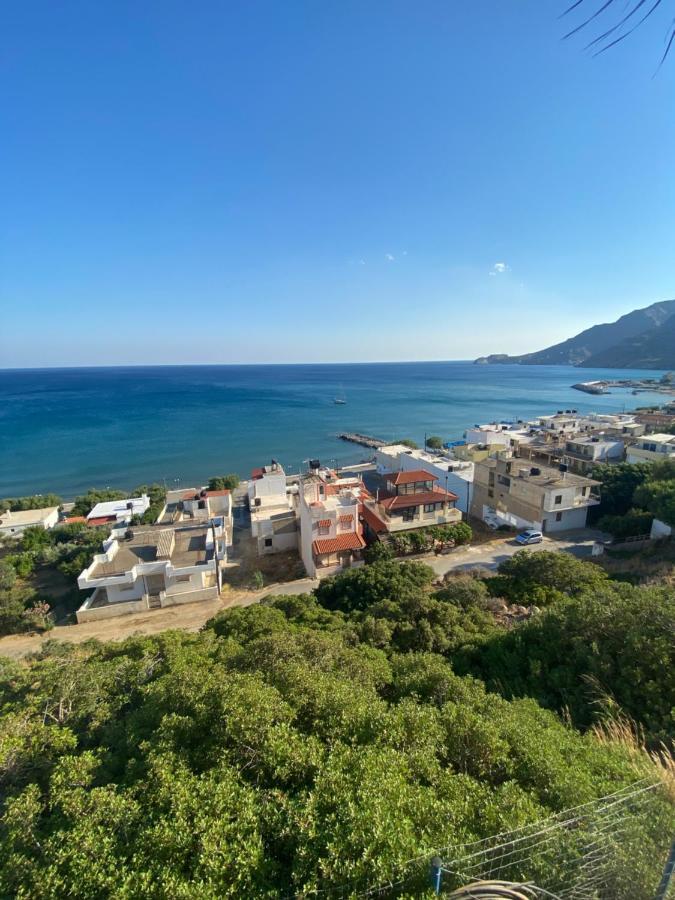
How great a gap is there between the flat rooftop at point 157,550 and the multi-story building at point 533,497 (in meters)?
23.6

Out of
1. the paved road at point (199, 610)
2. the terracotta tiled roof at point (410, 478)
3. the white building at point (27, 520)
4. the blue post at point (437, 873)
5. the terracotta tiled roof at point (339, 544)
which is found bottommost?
the paved road at point (199, 610)

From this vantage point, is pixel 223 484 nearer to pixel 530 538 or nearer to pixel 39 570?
pixel 39 570

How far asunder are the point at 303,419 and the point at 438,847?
9800 centimetres

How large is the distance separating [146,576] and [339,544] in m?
12.4

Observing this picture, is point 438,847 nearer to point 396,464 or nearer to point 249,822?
point 249,822

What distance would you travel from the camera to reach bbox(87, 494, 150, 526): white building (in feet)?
117

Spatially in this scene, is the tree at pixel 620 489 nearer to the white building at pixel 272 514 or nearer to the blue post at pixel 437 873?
the white building at pixel 272 514

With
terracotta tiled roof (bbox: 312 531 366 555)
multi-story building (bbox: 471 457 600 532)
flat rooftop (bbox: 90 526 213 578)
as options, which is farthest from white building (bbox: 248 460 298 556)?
multi-story building (bbox: 471 457 600 532)

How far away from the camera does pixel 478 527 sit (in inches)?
1246

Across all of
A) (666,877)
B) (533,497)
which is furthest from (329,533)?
(666,877)

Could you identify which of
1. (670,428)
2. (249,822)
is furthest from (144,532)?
(670,428)

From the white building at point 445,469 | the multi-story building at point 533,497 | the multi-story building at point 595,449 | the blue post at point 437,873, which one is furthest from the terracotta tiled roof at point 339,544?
the multi-story building at point 595,449

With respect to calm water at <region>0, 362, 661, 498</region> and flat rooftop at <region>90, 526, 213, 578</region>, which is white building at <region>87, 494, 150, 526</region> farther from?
calm water at <region>0, 362, 661, 498</region>

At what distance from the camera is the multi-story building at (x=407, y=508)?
27328 mm
